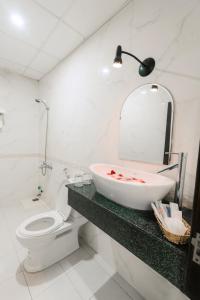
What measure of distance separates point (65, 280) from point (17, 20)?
2.64m

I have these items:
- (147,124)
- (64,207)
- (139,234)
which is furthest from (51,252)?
(147,124)

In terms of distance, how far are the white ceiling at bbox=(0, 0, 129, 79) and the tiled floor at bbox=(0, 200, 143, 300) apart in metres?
2.53

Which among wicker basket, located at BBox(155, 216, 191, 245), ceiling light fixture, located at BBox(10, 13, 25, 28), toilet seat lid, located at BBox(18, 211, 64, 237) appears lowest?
toilet seat lid, located at BBox(18, 211, 64, 237)

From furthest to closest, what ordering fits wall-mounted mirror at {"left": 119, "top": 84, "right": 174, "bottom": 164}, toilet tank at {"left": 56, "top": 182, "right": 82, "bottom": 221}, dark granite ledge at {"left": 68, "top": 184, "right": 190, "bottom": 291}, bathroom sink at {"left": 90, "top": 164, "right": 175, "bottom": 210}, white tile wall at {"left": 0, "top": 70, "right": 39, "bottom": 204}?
white tile wall at {"left": 0, "top": 70, "right": 39, "bottom": 204} → toilet tank at {"left": 56, "top": 182, "right": 82, "bottom": 221} → wall-mounted mirror at {"left": 119, "top": 84, "right": 174, "bottom": 164} → bathroom sink at {"left": 90, "top": 164, "right": 175, "bottom": 210} → dark granite ledge at {"left": 68, "top": 184, "right": 190, "bottom": 291}

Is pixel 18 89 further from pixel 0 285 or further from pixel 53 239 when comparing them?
pixel 0 285

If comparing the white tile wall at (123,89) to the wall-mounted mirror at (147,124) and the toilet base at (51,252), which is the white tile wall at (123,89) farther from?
the toilet base at (51,252)

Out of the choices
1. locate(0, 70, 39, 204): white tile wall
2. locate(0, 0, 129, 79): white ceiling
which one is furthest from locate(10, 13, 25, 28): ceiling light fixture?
locate(0, 70, 39, 204): white tile wall

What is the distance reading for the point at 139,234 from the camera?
Result: 77 cm

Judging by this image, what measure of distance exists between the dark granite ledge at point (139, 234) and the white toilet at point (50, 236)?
55 cm

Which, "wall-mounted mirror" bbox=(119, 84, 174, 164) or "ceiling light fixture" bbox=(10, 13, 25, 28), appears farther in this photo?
"ceiling light fixture" bbox=(10, 13, 25, 28)

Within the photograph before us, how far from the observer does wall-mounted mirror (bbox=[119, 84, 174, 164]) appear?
1.11 metres

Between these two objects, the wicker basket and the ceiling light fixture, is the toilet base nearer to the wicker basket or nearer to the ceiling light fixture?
the wicker basket

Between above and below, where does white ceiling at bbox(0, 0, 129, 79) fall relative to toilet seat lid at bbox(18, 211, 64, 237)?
above

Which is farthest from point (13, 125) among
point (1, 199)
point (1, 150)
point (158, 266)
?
point (158, 266)
